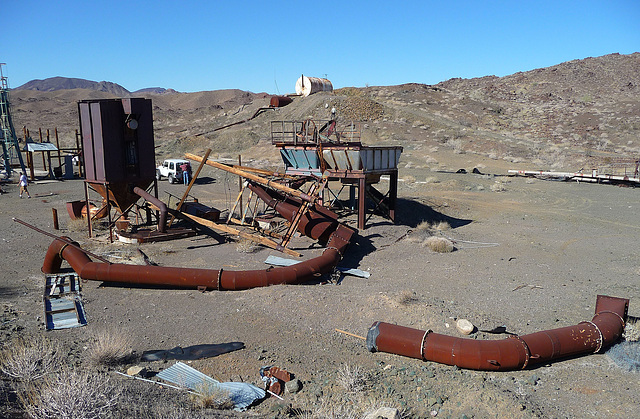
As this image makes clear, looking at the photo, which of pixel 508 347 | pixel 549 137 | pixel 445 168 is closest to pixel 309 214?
pixel 508 347

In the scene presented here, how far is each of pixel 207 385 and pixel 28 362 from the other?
2.84 m

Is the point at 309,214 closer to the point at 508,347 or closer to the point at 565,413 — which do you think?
the point at 508,347

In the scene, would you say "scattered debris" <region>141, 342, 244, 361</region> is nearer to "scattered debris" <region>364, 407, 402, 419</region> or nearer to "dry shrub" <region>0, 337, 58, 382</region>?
"dry shrub" <region>0, 337, 58, 382</region>

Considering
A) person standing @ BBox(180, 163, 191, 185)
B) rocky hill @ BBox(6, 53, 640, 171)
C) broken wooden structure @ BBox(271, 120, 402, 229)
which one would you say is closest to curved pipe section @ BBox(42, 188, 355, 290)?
broken wooden structure @ BBox(271, 120, 402, 229)

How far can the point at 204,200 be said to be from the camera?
27531 mm

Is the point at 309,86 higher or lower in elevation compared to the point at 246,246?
higher

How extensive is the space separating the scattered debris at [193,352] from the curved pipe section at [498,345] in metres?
2.80

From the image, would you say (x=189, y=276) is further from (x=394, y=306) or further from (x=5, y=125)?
(x=5, y=125)

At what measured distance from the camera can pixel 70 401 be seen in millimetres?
5777

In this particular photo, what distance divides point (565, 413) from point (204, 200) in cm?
2326

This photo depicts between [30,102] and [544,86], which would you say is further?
[30,102]

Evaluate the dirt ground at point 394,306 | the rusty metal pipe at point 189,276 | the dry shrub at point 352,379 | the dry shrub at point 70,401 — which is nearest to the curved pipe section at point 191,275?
the rusty metal pipe at point 189,276

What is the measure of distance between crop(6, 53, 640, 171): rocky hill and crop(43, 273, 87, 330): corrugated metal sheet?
2281cm

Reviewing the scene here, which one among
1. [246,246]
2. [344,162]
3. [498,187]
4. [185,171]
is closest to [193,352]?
[246,246]
